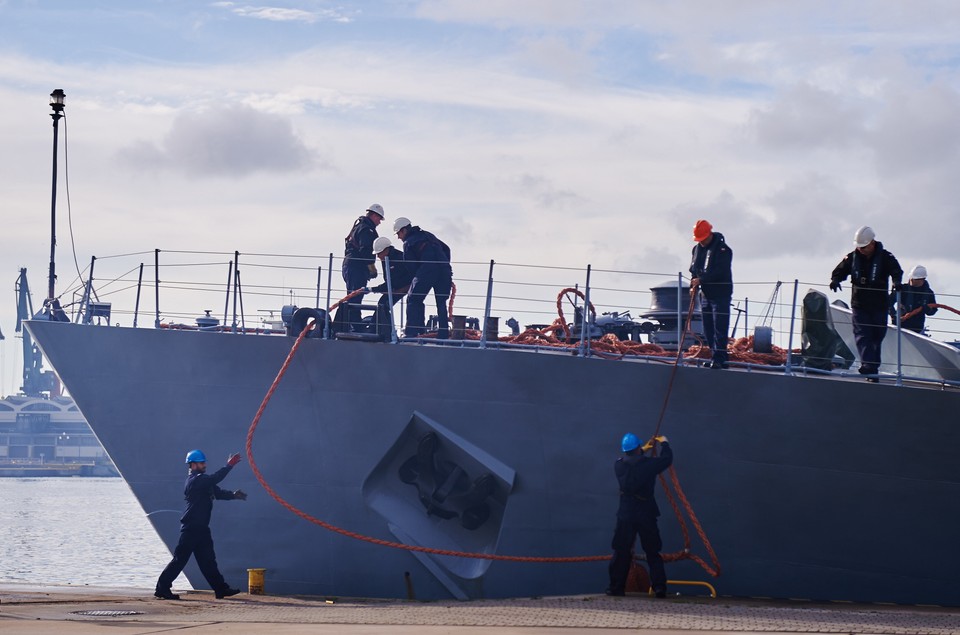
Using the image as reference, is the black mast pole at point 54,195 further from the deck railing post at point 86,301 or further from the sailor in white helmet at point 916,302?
the sailor in white helmet at point 916,302

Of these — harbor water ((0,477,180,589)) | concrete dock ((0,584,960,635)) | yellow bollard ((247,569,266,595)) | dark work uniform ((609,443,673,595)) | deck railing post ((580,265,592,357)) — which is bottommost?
harbor water ((0,477,180,589))

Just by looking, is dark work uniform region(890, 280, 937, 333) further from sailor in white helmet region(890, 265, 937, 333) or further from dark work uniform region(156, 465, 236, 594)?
dark work uniform region(156, 465, 236, 594)

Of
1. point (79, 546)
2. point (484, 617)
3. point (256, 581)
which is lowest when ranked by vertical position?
point (79, 546)

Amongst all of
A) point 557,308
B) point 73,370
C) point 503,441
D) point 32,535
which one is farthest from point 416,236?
point 32,535

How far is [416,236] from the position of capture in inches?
538

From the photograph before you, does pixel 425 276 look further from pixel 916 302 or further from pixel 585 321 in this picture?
pixel 916 302

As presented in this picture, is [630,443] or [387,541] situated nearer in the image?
[630,443]

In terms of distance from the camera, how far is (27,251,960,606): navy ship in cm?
1181

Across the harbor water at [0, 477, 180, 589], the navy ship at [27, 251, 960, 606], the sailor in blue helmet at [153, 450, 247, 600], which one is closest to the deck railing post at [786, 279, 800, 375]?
the navy ship at [27, 251, 960, 606]

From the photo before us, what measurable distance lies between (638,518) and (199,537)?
4.22 metres

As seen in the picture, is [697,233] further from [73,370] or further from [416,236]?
[73,370]

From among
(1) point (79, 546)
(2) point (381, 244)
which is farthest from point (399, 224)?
(1) point (79, 546)

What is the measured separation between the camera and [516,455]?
12375mm

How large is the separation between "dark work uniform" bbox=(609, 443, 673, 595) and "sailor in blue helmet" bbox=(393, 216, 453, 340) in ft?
10.5
